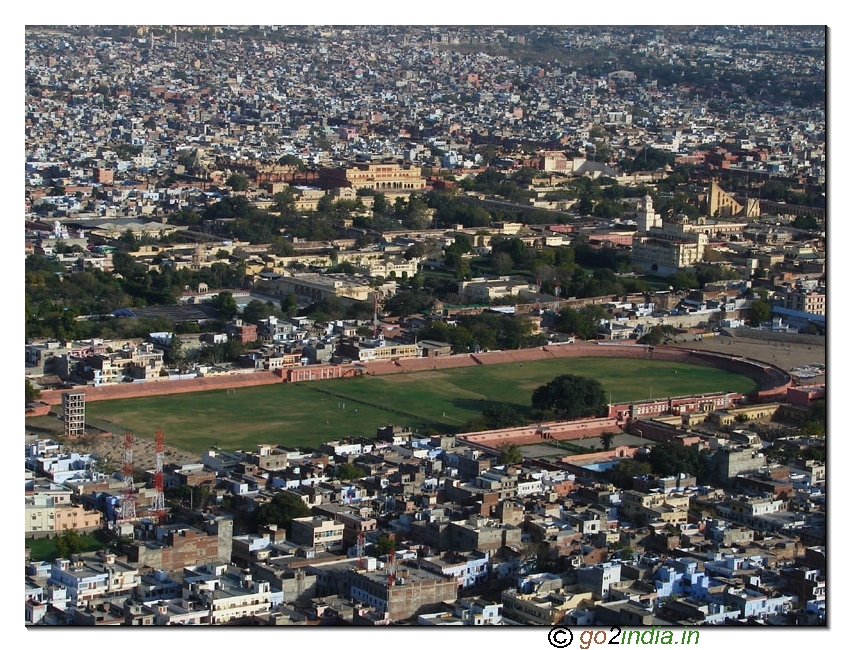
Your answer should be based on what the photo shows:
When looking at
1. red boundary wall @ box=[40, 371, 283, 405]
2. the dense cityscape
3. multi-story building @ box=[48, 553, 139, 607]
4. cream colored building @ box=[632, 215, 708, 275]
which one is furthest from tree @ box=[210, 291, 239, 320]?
multi-story building @ box=[48, 553, 139, 607]

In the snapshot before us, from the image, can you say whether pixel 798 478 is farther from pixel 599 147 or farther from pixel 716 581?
pixel 599 147

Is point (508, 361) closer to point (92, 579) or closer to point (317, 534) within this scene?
point (317, 534)

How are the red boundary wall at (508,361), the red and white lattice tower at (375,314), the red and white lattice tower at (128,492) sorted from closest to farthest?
the red and white lattice tower at (128,492) → the red boundary wall at (508,361) → the red and white lattice tower at (375,314)

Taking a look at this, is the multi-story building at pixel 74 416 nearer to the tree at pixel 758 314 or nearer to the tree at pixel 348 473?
the tree at pixel 348 473

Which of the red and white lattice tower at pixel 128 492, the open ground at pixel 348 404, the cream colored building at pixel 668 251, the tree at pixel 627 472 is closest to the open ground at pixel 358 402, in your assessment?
the open ground at pixel 348 404

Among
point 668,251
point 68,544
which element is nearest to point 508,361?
point 668,251
